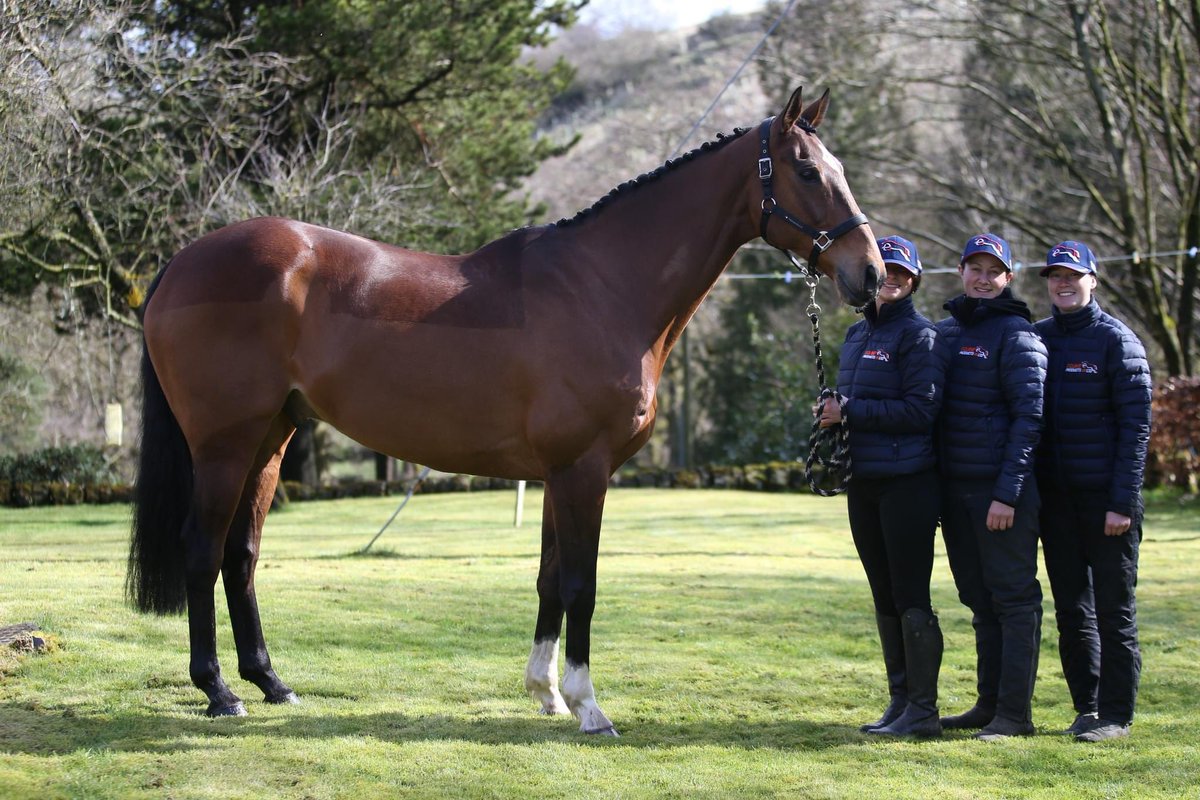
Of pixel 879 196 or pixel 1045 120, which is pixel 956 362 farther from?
pixel 879 196

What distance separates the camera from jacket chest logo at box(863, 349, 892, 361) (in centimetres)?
489

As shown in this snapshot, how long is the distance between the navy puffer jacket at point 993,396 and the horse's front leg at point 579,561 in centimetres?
156

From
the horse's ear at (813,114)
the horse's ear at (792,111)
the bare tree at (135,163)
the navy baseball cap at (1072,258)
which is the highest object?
the bare tree at (135,163)

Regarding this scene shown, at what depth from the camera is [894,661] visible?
5.05 meters

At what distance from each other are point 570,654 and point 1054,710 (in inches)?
96.8

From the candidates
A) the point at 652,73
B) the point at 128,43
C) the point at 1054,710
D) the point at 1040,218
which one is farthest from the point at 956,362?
the point at 652,73

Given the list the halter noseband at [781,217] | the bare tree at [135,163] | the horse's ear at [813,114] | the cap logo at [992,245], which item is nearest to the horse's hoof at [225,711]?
the halter noseband at [781,217]

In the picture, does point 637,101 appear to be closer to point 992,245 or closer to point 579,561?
point 992,245

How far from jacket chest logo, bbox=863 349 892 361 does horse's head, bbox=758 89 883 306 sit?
30 cm

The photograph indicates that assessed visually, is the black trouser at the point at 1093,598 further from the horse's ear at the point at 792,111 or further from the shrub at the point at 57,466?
the shrub at the point at 57,466

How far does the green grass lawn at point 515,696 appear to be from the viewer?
4.04m

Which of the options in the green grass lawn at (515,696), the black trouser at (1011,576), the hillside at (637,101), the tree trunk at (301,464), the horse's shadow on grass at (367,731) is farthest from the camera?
the hillside at (637,101)

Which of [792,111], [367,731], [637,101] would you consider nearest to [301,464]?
[367,731]

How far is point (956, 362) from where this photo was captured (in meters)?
4.92
